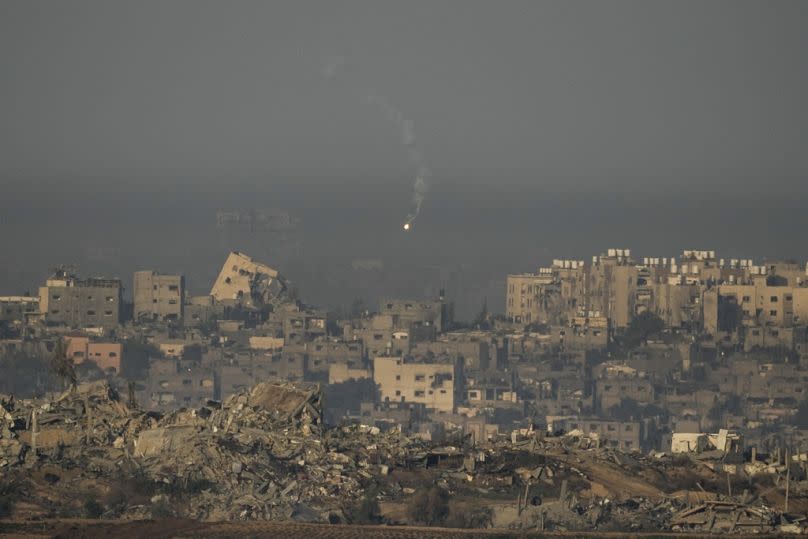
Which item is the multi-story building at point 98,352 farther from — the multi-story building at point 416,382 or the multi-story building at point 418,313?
the multi-story building at point 418,313

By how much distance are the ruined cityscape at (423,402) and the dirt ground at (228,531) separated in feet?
1.88

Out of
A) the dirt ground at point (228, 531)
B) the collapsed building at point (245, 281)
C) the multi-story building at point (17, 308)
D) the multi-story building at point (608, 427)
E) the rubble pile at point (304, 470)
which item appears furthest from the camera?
the collapsed building at point (245, 281)

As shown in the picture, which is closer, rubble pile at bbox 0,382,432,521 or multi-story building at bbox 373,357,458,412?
rubble pile at bbox 0,382,432,521

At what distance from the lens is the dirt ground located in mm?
41188

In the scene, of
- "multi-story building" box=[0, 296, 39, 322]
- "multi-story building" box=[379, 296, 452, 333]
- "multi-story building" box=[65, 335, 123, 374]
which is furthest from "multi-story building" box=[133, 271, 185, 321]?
"multi-story building" box=[65, 335, 123, 374]

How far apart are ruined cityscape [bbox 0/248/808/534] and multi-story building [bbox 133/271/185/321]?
103 millimetres

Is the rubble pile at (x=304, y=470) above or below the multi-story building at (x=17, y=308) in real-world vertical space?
below

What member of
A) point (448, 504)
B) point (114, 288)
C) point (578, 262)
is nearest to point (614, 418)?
point (114, 288)

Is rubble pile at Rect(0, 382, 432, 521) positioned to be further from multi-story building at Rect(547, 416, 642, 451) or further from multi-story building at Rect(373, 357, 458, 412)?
multi-story building at Rect(373, 357, 458, 412)

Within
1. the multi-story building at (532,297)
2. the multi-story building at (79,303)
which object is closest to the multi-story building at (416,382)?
the multi-story building at (79,303)

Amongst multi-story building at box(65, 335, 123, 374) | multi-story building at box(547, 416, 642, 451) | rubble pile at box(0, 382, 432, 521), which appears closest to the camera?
rubble pile at box(0, 382, 432, 521)

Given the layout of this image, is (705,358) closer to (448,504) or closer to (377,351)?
(377,351)

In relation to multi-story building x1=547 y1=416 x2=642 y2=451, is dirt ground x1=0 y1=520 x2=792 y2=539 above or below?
below

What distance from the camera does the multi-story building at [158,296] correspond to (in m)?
125
